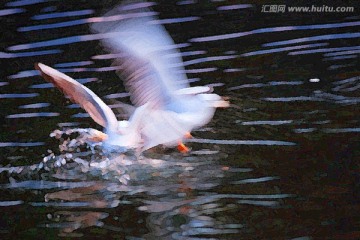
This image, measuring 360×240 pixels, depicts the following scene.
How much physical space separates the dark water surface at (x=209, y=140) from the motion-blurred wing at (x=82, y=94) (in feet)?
0.34

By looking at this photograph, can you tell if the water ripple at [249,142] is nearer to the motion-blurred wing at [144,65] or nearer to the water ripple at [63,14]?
the motion-blurred wing at [144,65]

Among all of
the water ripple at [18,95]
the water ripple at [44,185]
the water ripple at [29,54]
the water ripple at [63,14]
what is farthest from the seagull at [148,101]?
the water ripple at [63,14]

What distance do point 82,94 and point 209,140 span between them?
0.39m

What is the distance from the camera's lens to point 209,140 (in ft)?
7.23

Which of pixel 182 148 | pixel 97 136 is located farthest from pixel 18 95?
pixel 182 148

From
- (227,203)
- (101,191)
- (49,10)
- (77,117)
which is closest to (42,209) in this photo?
(101,191)

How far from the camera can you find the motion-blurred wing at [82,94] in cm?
201

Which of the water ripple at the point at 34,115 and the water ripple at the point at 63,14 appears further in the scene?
the water ripple at the point at 63,14

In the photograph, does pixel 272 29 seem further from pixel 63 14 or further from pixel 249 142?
pixel 249 142

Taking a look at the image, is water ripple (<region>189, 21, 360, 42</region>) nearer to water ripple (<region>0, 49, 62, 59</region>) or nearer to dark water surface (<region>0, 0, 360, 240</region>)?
dark water surface (<region>0, 0, 360, 240</region>)

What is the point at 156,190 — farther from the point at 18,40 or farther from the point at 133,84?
the point at 18,40

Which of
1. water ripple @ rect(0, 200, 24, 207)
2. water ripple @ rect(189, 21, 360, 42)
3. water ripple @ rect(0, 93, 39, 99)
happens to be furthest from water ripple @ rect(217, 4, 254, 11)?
water ripple @ rect(0, 200, 24, 207)

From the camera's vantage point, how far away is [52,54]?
2.94 meters

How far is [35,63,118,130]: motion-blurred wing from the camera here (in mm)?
2012
